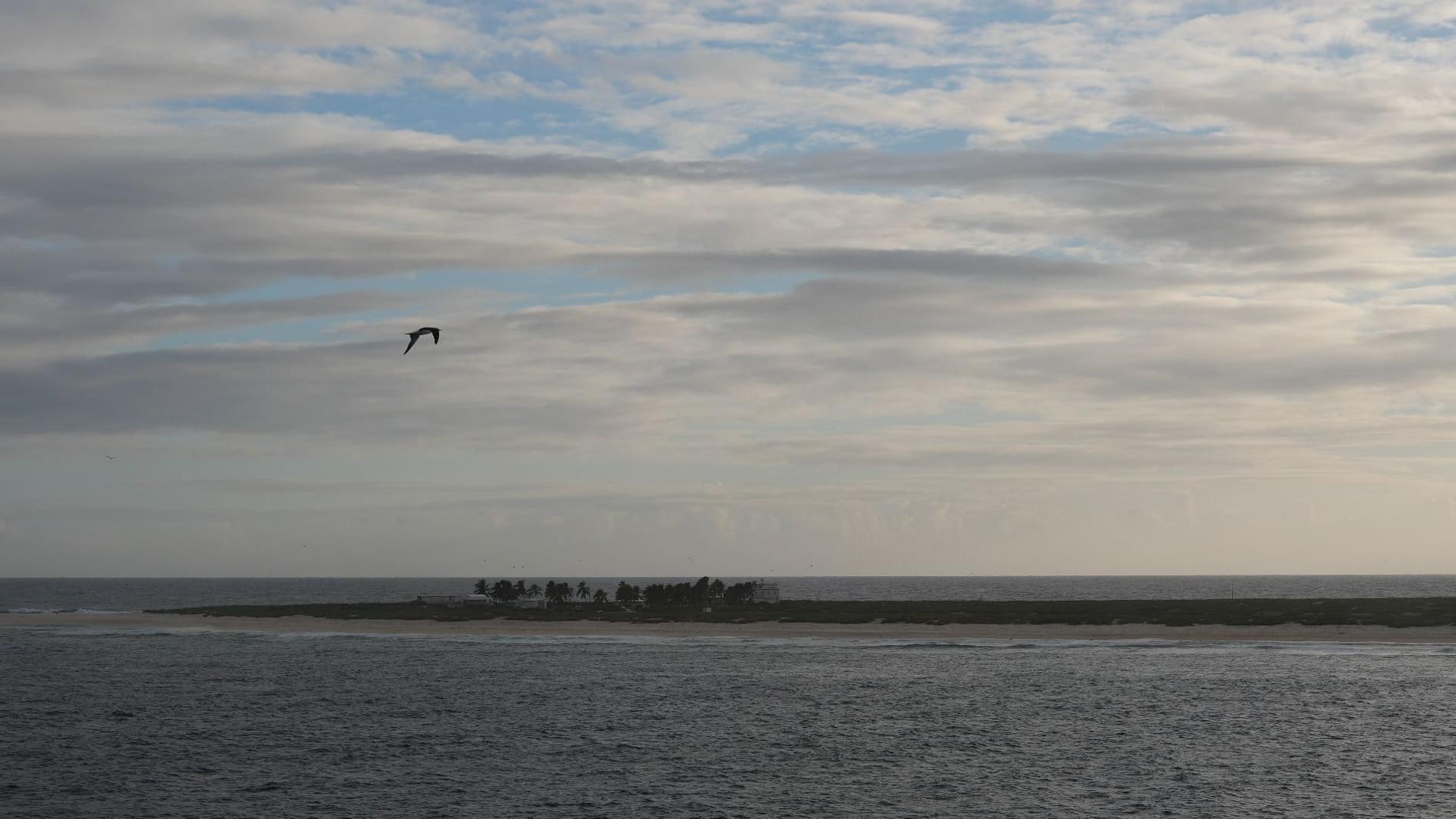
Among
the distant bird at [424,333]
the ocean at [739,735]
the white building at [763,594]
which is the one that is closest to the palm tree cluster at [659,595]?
the white building at [763,594]

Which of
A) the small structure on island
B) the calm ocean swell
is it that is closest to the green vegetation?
the small structure on island

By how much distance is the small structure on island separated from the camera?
6469 inches

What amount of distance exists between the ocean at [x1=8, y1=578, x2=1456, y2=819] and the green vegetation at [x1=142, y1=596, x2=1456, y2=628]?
1983 cm

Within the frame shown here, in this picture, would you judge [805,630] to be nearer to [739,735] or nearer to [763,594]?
[763,594]

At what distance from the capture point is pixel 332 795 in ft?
161

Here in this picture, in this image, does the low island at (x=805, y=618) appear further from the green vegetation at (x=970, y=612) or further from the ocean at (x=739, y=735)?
the ocean at (x=739, y=735)

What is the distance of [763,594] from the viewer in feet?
547

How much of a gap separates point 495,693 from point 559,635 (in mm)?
50115

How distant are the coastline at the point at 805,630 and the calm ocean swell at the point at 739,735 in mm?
14630

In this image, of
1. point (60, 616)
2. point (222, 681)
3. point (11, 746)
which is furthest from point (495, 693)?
point (60, 616)

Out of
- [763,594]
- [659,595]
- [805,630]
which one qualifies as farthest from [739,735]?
[763,594]

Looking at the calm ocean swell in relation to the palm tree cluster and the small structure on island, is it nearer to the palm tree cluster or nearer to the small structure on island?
the palm tree cluster

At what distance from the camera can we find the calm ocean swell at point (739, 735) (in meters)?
47.9

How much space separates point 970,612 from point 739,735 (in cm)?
8436
